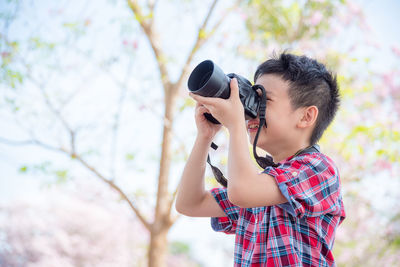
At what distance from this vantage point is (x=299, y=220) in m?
0.78

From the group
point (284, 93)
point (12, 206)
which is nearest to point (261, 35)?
point (284, 93)

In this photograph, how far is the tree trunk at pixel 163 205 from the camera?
8.57 ft

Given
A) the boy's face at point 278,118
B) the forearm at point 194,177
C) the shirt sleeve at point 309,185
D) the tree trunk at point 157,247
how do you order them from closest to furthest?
1. the shirt sleeve at point 309,185
2. the boy's face at point 278,118
3. the forearm at point 194,177
4. the tree trunk at point 157,247

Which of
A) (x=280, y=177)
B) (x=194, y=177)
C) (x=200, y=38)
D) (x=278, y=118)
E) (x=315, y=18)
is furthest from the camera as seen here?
(x=315, y=18)

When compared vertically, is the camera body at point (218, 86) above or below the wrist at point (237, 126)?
above

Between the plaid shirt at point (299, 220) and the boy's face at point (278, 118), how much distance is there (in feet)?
0.19

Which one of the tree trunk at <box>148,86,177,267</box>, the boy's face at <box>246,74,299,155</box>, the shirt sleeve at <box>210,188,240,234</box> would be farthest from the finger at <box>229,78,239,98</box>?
the tree trunk at <box>148,86,177,267</box>

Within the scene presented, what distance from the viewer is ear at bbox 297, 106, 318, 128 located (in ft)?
2.89

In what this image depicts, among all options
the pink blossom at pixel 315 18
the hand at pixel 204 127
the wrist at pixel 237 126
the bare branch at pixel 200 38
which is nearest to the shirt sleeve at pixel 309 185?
the wrist at pixel 237 126

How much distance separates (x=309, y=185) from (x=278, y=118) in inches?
6.8

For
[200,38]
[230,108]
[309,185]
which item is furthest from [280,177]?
[200,38]

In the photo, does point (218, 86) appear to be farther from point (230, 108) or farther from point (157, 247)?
point (157, 247)

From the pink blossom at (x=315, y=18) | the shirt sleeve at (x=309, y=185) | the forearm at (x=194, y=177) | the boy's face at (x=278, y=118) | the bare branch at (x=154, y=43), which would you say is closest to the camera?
the shirt sleeve at (x=309, y=185)

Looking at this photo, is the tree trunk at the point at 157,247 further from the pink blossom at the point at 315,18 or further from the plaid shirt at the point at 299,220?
the pink blossom at the point at 315,18
